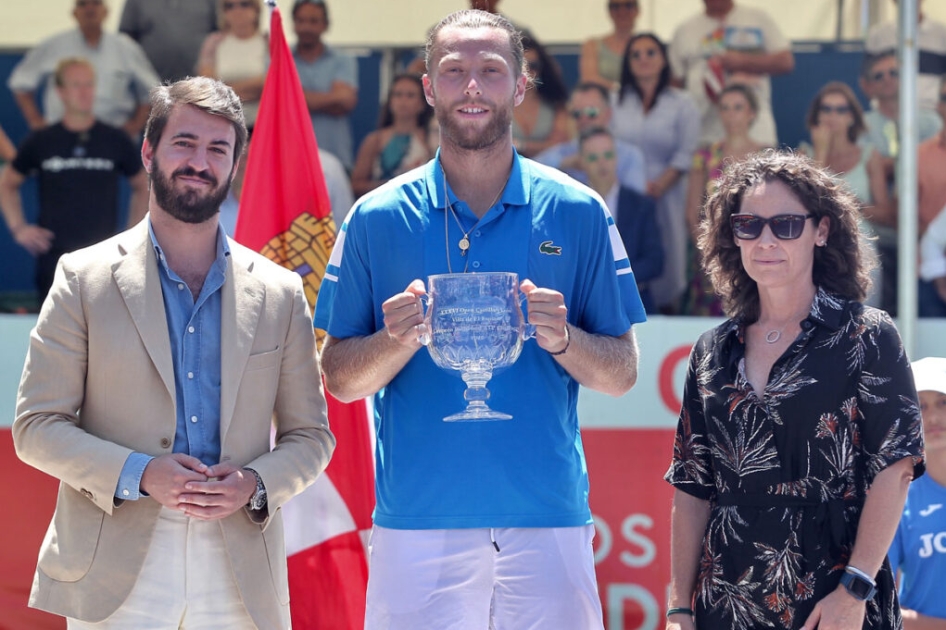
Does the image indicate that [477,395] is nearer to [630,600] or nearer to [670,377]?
[630,600]

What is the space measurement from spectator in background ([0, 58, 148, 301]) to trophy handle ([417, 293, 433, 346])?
10.5 ft

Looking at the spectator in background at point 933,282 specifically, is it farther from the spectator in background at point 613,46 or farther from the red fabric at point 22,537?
the red fabric at point 22,537

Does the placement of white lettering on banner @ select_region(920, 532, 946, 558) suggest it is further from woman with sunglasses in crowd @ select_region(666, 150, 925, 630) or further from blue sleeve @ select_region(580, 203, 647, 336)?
blue sleeve @ select_region(580, 203, 647, 336)

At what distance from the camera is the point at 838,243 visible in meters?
2.48

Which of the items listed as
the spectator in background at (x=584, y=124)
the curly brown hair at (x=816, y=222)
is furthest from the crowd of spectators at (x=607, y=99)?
the curly brown hair at (x=816, y=222)

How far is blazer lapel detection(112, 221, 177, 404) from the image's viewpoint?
2.39 metres

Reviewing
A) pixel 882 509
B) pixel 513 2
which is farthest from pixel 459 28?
pixel 513 2

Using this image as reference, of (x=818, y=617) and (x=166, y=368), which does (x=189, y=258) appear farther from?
(x=818, y=617)

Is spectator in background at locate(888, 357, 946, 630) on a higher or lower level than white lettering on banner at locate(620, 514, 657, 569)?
higher

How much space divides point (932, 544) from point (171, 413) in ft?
7.62

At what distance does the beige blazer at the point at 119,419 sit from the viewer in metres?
2.33

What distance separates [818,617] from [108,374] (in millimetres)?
1528

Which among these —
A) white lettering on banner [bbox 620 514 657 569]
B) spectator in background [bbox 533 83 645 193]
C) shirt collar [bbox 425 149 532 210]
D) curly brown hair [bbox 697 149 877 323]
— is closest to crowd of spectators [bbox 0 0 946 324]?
spectator in background [bbox 533 83 645 193]

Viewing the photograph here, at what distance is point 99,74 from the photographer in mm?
5152
